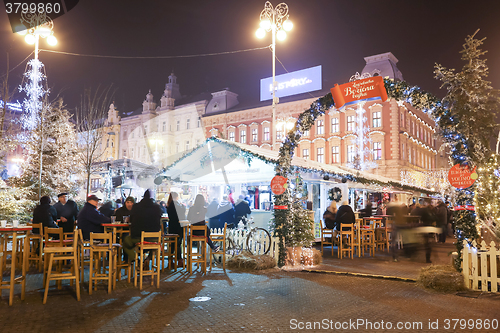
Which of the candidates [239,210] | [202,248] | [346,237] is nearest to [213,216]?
[239,210]

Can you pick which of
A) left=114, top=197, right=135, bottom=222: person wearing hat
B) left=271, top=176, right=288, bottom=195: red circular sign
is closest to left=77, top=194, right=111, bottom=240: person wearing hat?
left=114, top=197, right=135, bottom=222: person wearing hat

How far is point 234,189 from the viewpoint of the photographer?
15.4 m

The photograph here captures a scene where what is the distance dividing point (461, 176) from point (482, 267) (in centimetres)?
157

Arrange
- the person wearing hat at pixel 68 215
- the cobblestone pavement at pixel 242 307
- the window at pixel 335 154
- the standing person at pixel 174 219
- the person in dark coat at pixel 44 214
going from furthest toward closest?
1. the window at pixel 335 154
2. the person wearing hat at pixel 68 215
3. the standing person at pixel 174 219
4. the person in dark coat at pixel 44 214
5. the cobblestone pavement at pixel 242 307

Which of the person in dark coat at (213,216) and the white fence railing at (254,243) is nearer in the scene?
the white fence railing at (254,243)

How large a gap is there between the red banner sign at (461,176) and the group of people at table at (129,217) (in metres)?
5.17

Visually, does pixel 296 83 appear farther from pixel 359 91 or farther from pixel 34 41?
pixel 359 91

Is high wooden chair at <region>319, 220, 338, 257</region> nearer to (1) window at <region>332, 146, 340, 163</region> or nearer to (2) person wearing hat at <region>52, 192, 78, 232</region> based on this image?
(2) person wearing hat at <region>52, 192, 78, 232</region>

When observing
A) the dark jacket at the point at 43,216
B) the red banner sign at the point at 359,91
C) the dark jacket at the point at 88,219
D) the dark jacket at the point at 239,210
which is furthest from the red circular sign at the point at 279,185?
the dark jacket at the point at 43,216

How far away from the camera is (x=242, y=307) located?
5.27 m

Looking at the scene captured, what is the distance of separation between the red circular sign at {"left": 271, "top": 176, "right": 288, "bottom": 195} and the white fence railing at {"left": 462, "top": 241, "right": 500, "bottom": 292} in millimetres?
3944

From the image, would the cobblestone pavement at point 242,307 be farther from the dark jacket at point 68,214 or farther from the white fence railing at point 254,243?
the dark jacket at point 68,214

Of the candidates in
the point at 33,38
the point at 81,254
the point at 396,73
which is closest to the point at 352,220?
the point at 81,254

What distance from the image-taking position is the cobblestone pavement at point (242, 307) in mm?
4480
